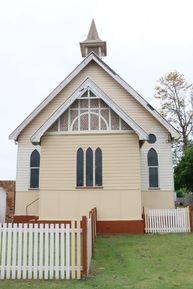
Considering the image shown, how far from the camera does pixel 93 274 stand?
9.62 m

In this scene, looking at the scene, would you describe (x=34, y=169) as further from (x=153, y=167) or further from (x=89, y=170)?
(x=153, y=167)

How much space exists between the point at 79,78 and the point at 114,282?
17.7 m

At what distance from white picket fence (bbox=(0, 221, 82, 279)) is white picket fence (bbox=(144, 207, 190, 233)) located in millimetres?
10256

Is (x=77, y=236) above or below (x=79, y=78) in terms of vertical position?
below

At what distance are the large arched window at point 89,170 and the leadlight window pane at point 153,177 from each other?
5491 mm

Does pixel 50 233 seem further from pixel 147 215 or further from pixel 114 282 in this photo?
pixel 147 215

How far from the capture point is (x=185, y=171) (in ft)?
130

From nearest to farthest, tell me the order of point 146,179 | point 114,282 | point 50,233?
1. point 114,282
2. point 50,233
3. point 146,179

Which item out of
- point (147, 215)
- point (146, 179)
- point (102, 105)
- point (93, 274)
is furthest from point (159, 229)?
point (93, 274)

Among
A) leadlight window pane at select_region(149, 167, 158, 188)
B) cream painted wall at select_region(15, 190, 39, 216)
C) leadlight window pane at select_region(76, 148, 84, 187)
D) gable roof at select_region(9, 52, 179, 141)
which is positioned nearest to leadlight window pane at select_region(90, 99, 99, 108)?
leadlight window pane at select_region(76, 148, 84, 187)

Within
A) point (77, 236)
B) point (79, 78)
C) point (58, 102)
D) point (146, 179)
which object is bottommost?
point (77, 236)

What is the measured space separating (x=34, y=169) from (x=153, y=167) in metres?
7.76

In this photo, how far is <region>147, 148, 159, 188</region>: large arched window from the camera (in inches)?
911

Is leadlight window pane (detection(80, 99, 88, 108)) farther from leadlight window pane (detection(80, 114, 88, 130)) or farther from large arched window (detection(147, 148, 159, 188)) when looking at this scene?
large arched window (detection(147, 148, 159, 188))
